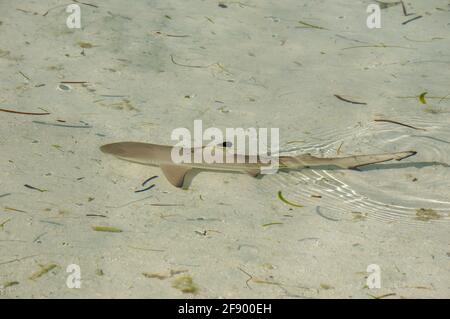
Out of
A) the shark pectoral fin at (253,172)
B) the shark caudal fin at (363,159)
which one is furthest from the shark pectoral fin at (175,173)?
the shark caudal fin at (363,159)

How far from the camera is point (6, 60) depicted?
167 inches

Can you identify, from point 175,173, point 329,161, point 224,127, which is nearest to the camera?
point 175,173

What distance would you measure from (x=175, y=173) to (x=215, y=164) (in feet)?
0.67

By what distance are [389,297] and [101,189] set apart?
4.56 feet

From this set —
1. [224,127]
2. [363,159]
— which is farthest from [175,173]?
[363,159]

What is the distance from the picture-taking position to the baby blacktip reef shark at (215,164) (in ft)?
10.7

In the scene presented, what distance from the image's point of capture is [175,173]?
3246 mm

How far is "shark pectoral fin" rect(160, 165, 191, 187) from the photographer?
3215 mm

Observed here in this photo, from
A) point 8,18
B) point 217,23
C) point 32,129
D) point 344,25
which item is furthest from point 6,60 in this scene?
point 344,25

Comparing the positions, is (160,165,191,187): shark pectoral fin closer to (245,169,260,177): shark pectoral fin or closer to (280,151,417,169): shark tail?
(245,169,260,177): shark pectoral fin

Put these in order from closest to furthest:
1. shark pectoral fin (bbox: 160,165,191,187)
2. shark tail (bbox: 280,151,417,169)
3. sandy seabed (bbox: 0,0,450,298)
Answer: sandy seabed (bbox: 0,0,450,298) < shark pectoral fin (bbox: 160,165,191,187) < shark tail (bbox: 280,151,417,169)

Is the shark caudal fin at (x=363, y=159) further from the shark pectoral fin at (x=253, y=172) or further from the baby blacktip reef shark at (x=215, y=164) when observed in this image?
the shark pectoral fin at (x=253, y=172)

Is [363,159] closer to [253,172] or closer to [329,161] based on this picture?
[329,161]

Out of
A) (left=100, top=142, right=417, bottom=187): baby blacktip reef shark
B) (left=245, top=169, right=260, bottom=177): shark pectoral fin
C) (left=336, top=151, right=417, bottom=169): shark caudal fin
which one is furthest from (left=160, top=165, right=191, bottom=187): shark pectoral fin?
(left=336, top=151, right=417, bottom=169): shark caudal fin
